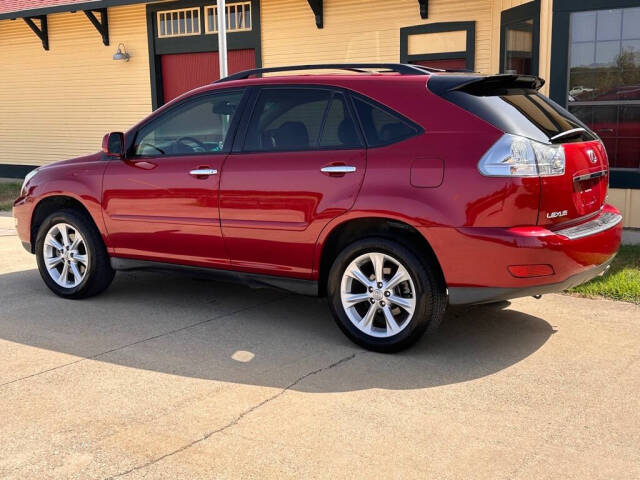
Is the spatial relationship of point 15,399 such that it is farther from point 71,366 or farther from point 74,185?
point 74,185

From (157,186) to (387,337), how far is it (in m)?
2.15

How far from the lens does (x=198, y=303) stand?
6.23 metres

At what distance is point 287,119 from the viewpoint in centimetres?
532

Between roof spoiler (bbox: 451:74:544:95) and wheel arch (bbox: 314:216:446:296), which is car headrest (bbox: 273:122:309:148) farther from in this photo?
roof spoiler (bbox: 451:74:544:95)

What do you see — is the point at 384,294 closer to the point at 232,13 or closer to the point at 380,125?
the point at 380,125

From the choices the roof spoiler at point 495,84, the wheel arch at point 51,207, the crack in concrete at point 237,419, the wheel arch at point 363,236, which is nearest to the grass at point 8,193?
the wheel arch at point 51,207

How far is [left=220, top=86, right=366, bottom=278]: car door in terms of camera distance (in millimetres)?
4938

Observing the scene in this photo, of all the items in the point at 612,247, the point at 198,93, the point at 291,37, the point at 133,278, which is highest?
the point at 291,37

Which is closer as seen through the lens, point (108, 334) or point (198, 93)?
point (108, 334)

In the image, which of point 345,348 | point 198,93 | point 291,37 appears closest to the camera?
point 345,348

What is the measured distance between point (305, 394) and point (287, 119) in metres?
2.02

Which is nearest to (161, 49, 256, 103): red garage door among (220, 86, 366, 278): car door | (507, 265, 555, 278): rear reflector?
(220, 86, 366, 278): car door

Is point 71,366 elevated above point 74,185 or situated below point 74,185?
below

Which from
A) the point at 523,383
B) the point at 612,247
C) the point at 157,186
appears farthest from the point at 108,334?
the point at 612,247
